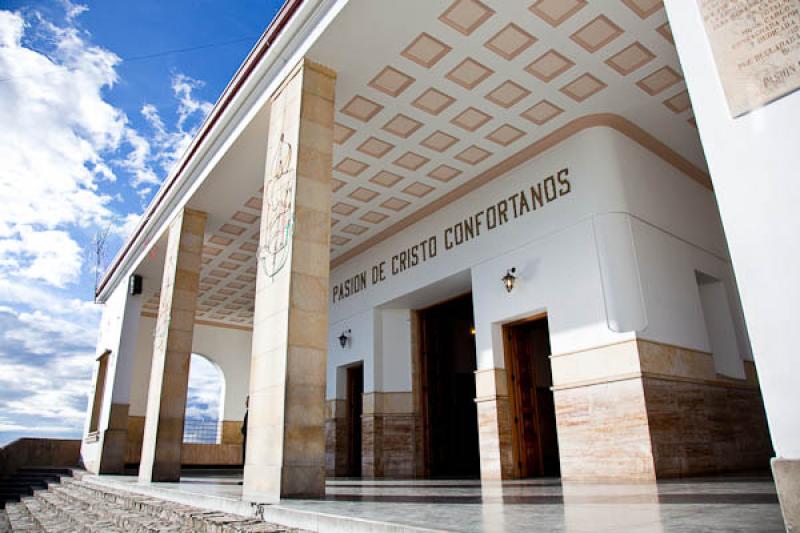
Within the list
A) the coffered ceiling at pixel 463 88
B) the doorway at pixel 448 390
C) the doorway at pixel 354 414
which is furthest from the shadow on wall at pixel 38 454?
the doorway at pixel 448 390

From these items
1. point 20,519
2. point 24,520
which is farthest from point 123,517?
point 20,519

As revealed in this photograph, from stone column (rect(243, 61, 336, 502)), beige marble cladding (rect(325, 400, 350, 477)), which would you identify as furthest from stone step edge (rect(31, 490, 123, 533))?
beige marble cladding (rect(325, 400, 350, 477))

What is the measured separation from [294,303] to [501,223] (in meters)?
4.61

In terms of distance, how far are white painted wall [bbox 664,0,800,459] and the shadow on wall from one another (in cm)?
1562

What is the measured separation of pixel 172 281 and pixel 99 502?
371 cm

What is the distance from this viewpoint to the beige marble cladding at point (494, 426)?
7.91 m

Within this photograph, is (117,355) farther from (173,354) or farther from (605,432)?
(605,432)

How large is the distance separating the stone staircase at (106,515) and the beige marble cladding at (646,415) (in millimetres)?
4481

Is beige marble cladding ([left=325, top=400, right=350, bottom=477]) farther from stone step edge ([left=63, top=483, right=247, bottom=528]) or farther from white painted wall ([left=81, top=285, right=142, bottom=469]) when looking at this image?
stone step edge ([left=63, top=483, right=247, bottom=528])

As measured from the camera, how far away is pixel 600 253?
7.08 m

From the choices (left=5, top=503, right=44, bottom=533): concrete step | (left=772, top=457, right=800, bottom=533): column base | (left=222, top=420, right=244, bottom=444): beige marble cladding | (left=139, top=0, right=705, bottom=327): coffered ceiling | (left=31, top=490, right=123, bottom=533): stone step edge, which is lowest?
(left=5, top=503, right=44, bottom=533): concrete step

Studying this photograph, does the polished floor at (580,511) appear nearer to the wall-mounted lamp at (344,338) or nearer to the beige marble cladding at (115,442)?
the wall-mounted lamp at (344,338)

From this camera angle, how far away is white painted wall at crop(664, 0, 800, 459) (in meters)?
2.11

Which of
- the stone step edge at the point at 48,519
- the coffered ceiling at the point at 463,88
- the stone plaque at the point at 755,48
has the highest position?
the coffered ceiling at the point at 463,88
